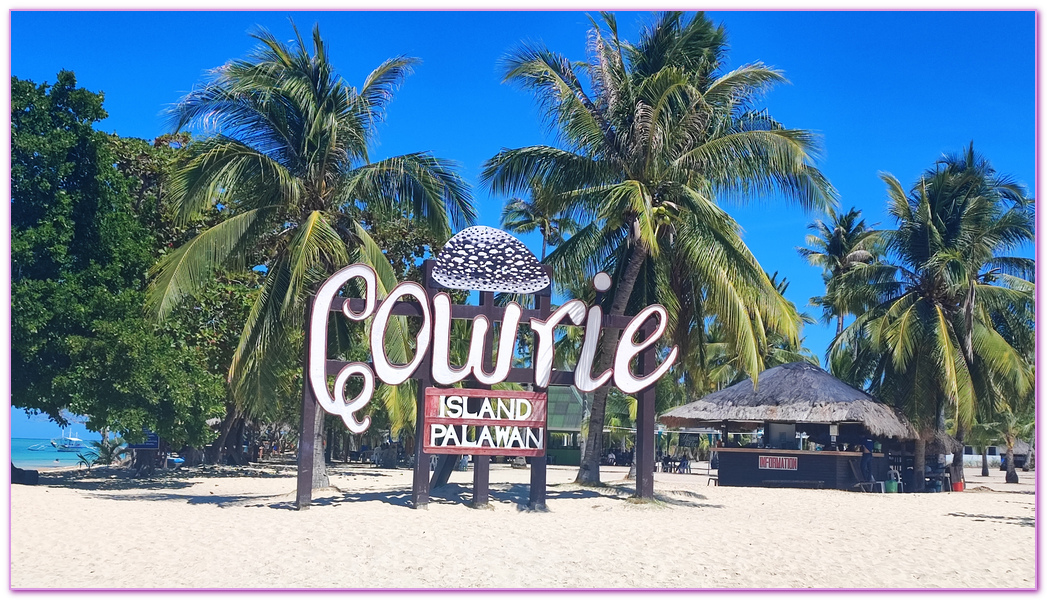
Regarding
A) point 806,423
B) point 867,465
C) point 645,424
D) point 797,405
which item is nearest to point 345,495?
point 645,424

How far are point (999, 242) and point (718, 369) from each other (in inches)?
570

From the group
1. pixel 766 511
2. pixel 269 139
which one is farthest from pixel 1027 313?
pixel 269 139

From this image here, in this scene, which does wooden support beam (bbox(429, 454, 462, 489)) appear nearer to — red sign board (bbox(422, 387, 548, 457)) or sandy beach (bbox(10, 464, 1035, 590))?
sandy beach (bbox(10, 464, 1035, 590))

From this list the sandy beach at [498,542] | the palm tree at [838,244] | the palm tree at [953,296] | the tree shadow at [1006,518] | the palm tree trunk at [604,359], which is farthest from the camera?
the palm tree at [838,244]

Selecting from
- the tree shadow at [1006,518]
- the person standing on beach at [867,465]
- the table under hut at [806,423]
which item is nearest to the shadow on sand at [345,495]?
the tree shadow at [1006,518]

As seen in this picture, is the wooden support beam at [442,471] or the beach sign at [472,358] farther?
the wooden support beam at [442,471]

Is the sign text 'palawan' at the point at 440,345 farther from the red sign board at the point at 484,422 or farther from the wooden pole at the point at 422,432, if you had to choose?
the red sign board at the point at 484,422

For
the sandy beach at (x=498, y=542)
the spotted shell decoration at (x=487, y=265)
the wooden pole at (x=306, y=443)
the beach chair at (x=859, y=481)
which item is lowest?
the sandy beach at (x=498, y=542)

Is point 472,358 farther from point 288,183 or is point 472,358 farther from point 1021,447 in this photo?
point 1021,447

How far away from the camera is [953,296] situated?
29312 millimetres

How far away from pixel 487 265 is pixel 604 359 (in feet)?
18.1

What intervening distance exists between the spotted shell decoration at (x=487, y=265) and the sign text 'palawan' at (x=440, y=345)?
0.62 m

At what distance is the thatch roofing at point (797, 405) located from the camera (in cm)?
2859

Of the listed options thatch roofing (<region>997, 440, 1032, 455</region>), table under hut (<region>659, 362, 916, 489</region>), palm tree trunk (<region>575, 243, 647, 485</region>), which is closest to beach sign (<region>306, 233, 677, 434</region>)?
palm tree trunk (<region>575, 243, 647, 485</region>)
